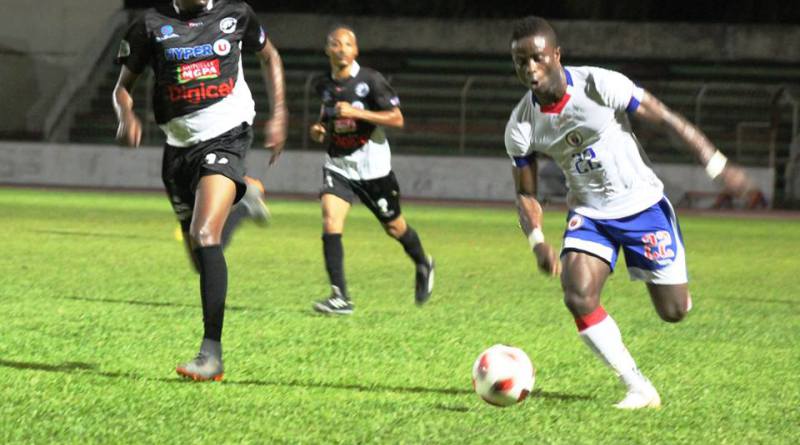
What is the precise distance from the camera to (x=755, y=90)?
2980 cm

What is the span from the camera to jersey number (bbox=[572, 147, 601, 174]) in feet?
20.7

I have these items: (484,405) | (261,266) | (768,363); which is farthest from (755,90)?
(484,405)

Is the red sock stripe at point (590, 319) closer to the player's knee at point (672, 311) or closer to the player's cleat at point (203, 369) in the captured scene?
the player's knee at point (672, 311)

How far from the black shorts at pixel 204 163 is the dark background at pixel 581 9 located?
1160 inches

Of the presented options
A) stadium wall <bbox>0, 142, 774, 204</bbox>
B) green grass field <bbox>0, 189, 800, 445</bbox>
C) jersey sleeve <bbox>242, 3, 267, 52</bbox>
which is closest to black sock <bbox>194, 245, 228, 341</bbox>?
green grass field <bbox>0, 189, 800, 445</bbox>

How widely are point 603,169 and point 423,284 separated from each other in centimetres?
414

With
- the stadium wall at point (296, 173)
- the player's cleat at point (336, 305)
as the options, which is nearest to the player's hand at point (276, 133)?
the player's cleat at point (336, 305)

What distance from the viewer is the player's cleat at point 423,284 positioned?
1025 cm

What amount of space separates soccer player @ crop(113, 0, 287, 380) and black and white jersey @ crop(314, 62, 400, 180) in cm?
287

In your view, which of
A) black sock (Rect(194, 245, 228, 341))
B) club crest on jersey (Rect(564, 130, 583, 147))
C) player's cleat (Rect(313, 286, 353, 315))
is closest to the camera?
club crest on jersey (Rect(564, 130, 583, 147))

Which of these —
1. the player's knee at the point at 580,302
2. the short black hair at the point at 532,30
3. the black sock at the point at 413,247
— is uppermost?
the short black hair at the point at 532,30

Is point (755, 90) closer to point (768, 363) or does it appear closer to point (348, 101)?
point (348, 101)

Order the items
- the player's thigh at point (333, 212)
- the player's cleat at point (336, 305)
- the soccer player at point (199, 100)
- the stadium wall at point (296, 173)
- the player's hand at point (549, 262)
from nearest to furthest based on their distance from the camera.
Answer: the player's hand at point (549, 262) → the soccer player at point (199, 100) → the player's cleat at point (336, 305) → the player's thigh at point (333, 212) → the stadium wall at point (296, 173)

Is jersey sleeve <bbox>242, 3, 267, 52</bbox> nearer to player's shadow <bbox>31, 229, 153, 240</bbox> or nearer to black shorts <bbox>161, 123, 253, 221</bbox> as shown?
black shorts <bbox>161, 123, 253, 221</bbox>
